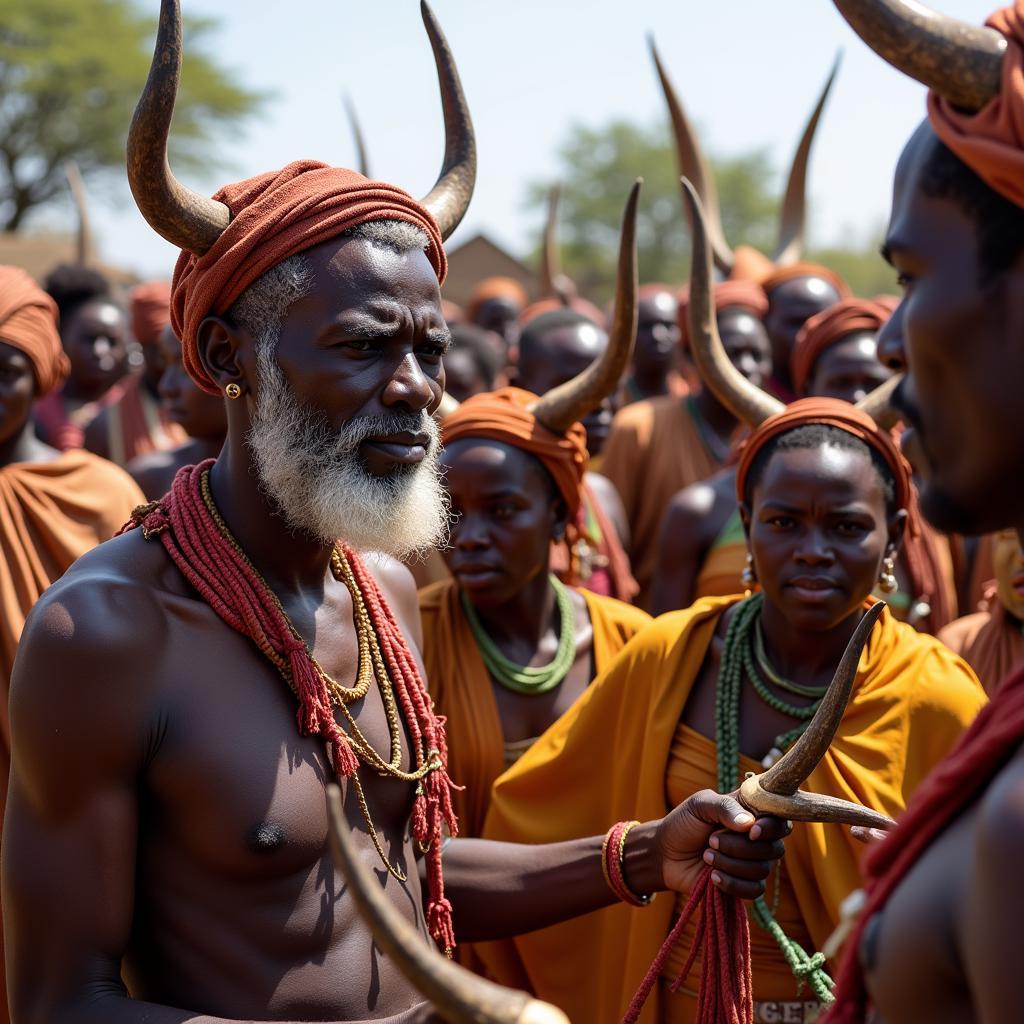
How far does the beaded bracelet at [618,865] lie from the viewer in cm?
316

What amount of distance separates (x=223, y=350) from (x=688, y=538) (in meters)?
3.56

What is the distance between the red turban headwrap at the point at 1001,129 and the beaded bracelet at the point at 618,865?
190 centimetres

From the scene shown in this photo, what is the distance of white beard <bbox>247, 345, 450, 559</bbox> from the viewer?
294 cm

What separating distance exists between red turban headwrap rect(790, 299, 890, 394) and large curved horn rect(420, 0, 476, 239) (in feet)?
12.8

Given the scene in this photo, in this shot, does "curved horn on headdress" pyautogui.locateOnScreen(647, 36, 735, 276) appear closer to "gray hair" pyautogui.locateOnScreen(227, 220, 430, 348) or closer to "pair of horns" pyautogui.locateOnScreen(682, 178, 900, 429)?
"pair of horns" pyautogui.locateOnScreen(682, 178, 900, 429)

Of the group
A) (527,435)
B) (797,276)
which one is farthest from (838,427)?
(797,276)

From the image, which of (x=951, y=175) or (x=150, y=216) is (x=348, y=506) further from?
A: (x=951, y=175)

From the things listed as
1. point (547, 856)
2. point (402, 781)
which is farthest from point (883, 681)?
point (402, 781)

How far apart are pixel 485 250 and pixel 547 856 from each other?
1622 centimetres

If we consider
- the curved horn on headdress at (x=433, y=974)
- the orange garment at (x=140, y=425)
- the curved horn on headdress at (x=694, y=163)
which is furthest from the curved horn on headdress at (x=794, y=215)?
the curved horn on headdress at (x=433, y=974)

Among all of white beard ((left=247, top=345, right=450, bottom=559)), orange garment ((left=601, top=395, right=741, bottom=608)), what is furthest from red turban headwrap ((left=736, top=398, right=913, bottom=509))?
orange garment ((left=601, top=395, right=741, bottom=608))

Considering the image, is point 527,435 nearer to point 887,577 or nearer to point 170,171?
point 887,577

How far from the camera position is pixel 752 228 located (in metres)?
57.5

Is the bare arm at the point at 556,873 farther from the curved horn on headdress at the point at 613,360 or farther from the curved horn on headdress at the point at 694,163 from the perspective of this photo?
the curved horn on headdress at the point at 694,163
